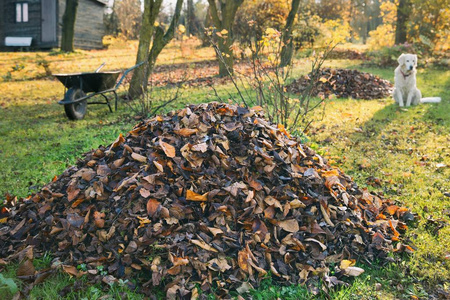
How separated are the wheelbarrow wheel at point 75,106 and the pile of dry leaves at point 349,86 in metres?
4.89

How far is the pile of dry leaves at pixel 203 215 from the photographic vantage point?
2.65 m

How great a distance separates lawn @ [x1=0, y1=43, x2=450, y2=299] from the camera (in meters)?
2.68

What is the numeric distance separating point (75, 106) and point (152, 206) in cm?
531

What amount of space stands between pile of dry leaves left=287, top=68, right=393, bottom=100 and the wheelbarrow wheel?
16.0ft

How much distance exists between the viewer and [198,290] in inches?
99.3

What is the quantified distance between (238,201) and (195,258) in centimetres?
61

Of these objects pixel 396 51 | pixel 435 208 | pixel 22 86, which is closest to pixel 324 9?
pixel 396 51

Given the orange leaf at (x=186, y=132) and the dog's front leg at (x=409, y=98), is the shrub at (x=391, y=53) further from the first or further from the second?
the orange leaf at (x=186, y=132)

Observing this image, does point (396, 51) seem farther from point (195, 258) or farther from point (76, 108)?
point (195, 258)

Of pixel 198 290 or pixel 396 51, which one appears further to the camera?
pixel 396 51

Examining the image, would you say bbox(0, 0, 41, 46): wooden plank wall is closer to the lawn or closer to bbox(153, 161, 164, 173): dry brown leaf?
the lawn

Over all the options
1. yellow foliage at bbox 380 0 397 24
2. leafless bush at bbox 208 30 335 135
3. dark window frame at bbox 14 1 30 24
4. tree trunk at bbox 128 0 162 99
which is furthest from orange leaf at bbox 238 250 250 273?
dark window frame at bbox 14 1 30 24

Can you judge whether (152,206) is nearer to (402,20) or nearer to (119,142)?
(119,142)

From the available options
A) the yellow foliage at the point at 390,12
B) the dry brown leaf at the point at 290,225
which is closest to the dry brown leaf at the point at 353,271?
the dry brown leaf at the point at 290,225
